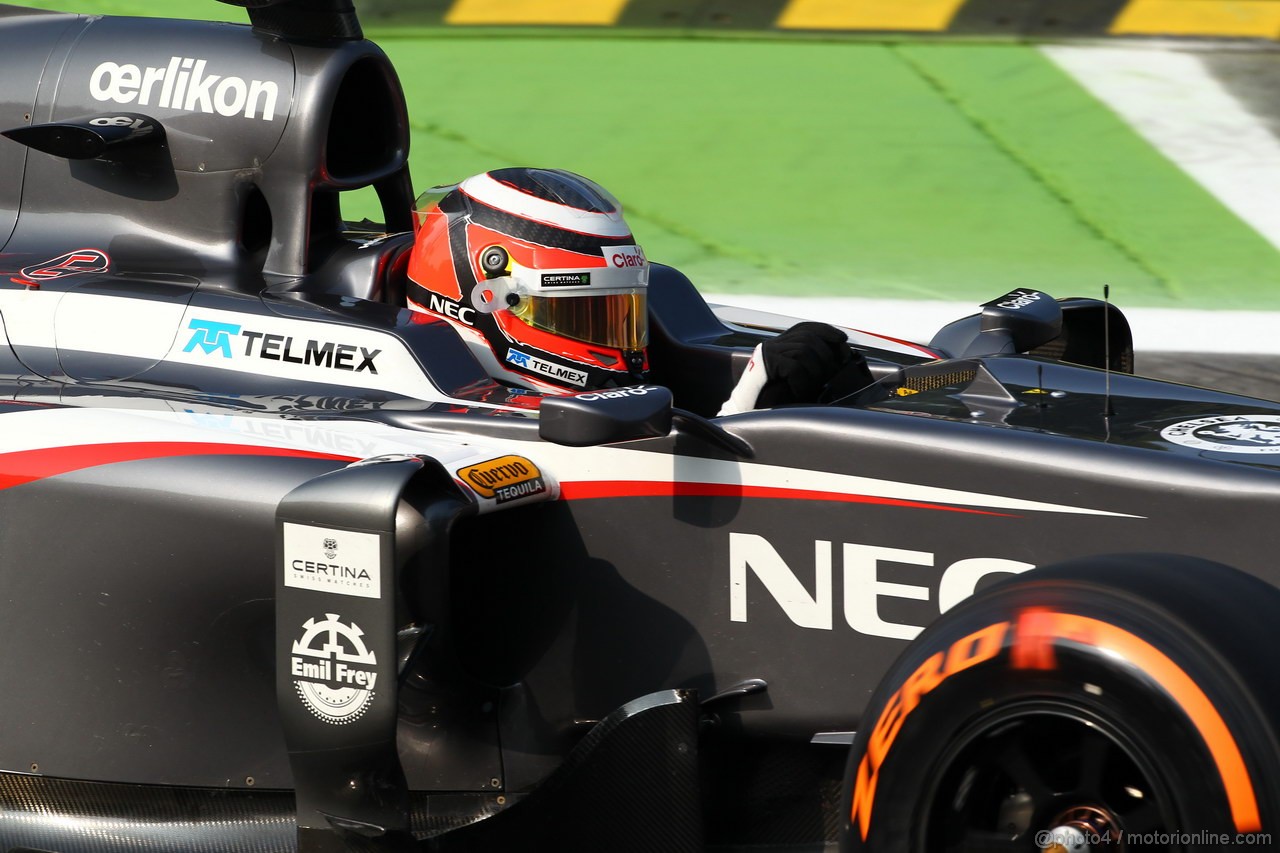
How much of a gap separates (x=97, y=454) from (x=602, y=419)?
3.56 ft

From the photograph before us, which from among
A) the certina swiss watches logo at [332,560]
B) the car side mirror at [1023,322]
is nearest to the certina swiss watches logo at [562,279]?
the certina swiss watches logo at [332,560]

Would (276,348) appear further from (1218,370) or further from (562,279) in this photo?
(1218,370)

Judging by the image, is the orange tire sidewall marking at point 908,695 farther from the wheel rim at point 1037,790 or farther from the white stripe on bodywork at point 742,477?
the white stripe on bodywork at point 742,477

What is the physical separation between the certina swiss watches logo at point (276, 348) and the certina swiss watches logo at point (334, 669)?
2.97 ft

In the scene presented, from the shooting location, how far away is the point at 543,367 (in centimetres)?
391

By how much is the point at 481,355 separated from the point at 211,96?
1009 mm

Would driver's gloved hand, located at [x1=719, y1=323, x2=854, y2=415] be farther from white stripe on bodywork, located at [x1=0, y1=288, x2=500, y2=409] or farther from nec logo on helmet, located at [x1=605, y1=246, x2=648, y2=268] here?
white stripe on bodywork, located at [x1=0, y1=288, x2=500, y2=409]

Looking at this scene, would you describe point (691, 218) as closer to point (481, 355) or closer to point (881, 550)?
point (481, 355)

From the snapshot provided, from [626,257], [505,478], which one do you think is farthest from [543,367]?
[505,478]

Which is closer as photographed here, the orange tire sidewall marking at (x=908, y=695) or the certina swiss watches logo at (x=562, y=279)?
the orange tire sidewall marking at (x=908, y=695)

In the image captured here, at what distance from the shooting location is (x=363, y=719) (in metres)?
2.91

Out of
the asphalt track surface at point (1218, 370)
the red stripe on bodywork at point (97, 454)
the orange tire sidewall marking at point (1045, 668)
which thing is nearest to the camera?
the orange tire sidewall marking at point (1045, 668)

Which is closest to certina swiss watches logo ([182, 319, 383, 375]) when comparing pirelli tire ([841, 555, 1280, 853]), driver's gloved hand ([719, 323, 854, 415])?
driver's gloved hand ([719, 323, 854, 415])

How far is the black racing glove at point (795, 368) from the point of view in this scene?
12.5ft
